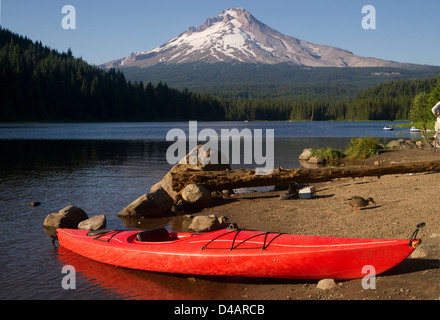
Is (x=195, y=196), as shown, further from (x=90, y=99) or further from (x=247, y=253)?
(x=90, y=99)

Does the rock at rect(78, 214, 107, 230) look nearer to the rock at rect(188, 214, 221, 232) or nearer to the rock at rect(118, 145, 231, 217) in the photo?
the rock at rect(118, 145, 231, 217)

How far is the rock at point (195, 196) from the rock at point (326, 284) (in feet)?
30.6

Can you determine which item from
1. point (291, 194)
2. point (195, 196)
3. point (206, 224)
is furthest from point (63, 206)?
point (291, 194)

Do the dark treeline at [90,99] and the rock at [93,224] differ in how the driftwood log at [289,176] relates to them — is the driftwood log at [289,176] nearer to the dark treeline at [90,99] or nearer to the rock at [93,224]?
the rock at [93,224]

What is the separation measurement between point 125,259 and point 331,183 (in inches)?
485

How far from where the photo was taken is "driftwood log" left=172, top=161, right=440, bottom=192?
18016 mm

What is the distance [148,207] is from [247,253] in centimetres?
767

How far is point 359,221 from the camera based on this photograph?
12305mm

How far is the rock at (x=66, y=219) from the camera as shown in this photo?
14.2 m

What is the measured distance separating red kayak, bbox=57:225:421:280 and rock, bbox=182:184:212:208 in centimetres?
603
